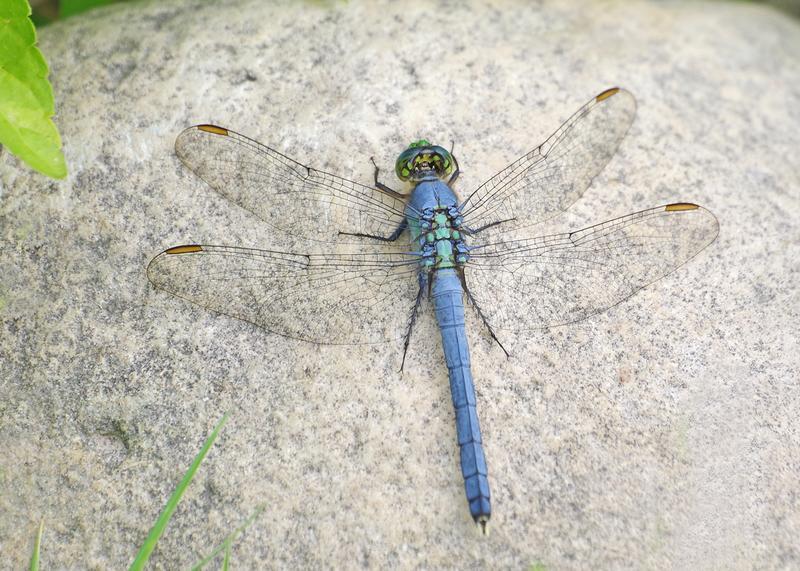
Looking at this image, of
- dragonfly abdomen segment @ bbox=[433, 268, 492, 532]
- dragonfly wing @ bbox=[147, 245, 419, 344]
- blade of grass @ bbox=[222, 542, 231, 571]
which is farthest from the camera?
dragonfly wing @ bbox=[147, 245, 419, 344]

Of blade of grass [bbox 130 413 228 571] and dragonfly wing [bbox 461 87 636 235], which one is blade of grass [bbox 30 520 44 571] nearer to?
blade of grass [bbox 130 413 228 571]

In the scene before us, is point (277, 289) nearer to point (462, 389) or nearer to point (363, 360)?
point (363, 360)

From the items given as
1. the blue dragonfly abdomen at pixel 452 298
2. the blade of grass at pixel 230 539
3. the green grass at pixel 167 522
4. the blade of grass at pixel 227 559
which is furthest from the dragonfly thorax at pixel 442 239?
the blade of grass at pixel 227 559

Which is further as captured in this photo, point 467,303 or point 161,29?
point 161,29

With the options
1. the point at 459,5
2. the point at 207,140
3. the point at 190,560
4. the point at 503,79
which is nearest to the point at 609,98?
the point at 503,79

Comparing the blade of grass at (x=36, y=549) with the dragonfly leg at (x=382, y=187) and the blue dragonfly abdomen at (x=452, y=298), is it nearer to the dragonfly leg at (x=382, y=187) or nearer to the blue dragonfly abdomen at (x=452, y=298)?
the blue dragonfly abdomen at (x=452, y=298)

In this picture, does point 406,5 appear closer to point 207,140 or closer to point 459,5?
point 459,5

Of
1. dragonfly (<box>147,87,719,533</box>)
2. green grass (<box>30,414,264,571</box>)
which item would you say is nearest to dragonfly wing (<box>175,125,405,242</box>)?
dragonfly (<box>147,87,719,533</box>)
